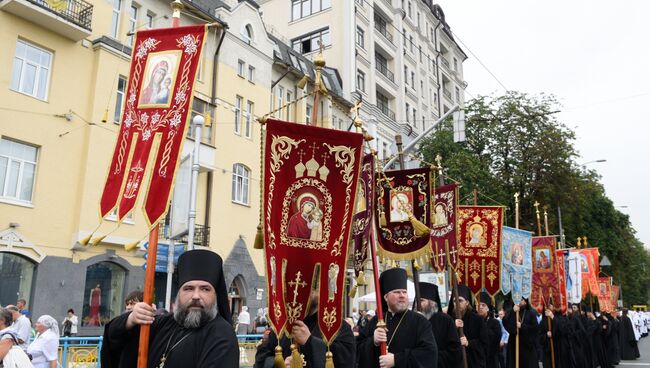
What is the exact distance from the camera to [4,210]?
50.1 feet

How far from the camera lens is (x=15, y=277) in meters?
15.6

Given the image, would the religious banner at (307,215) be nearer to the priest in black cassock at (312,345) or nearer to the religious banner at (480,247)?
the priest in black cassock at (312,345)

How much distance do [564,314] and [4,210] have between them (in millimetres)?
16398

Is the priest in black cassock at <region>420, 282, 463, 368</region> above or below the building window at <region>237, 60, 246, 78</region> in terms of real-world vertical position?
below

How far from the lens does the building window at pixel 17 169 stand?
15.6m

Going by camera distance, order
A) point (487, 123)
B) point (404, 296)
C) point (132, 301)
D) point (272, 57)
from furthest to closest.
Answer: point (487, 123) → point (272, 57) → point (132, 301) → point (404, 296)

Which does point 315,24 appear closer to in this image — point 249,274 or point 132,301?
point 249,274

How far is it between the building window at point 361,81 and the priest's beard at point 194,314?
31469mm

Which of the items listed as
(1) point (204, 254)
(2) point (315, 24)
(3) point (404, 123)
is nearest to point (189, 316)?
(1) point (204, 254)

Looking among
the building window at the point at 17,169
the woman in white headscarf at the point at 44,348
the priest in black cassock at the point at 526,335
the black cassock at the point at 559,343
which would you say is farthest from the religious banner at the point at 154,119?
the black cassock at the point at 559,343

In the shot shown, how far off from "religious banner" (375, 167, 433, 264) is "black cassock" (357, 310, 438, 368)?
4.93 ft

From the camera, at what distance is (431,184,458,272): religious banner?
9898 mm

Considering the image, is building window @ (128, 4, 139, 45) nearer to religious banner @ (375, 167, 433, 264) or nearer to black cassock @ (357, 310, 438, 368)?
religious banner @ (375, 167, 433, 264)

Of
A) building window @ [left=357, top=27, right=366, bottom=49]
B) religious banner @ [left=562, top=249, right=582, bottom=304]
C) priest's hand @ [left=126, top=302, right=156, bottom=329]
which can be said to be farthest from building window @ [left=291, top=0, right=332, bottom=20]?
priest's hand @ [left=126, top=302, right=156, bottom=329]
